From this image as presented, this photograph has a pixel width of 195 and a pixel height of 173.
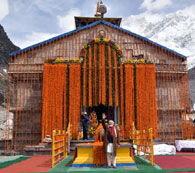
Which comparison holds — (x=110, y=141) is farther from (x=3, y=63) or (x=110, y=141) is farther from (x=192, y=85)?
(x=192, y=85)

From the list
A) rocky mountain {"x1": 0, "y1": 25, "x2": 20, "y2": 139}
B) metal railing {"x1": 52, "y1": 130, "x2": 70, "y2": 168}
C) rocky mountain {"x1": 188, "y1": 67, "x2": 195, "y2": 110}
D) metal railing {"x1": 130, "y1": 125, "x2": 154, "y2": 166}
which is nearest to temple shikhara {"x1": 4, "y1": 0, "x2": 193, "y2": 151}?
metal railing {"x1": 130, "y1": 125, "x2": 154, "y2": 166}

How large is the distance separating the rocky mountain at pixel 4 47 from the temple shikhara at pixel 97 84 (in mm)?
27026

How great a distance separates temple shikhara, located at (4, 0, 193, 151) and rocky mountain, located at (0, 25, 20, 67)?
27026 millimetres

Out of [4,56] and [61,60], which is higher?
[4,56]

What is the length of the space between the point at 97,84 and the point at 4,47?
33.5 meters

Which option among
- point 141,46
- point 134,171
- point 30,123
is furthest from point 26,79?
point 134,171

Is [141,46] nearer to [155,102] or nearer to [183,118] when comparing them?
[155,102]

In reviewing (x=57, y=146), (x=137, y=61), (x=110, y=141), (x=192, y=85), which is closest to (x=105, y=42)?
A: (x=137, y=61)

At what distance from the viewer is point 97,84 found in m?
14.5

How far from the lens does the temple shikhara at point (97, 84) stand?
46.1 ft

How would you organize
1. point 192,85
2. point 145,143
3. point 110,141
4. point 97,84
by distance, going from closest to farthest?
point 110,141
point 145,143
point 97,84
point 192,85

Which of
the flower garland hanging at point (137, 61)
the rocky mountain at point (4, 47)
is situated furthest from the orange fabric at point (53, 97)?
the rocky mountain at point (4, 47)

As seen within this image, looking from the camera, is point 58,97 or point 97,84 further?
point 97,84

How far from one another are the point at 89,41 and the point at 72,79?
3.05 metres
